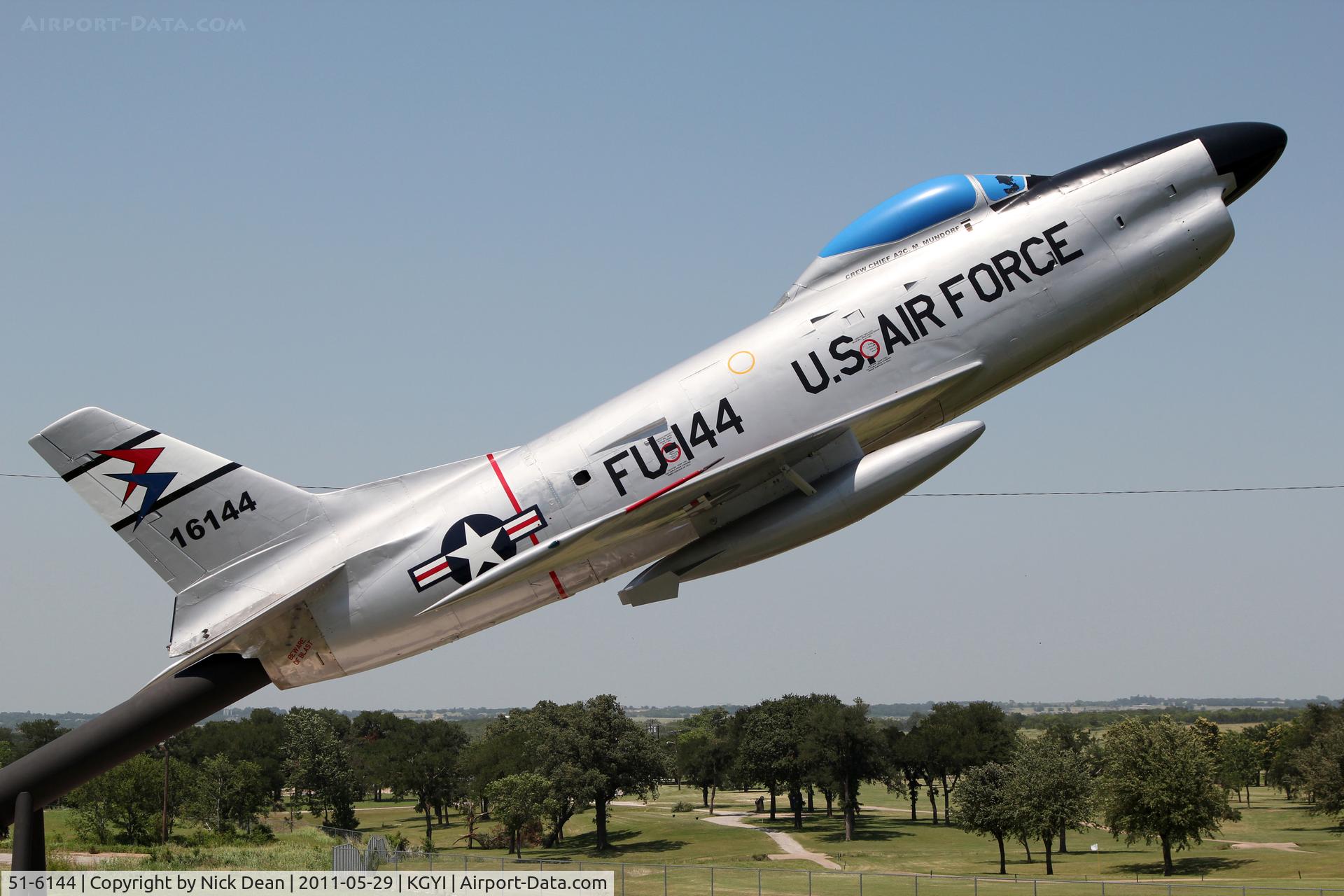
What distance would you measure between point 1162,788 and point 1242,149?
172 feet

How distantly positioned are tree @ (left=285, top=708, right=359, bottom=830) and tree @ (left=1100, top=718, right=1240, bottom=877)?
6183 cm

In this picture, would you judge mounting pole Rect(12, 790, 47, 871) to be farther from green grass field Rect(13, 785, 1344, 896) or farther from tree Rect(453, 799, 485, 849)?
tree Rect(453, 799, 485, 849)

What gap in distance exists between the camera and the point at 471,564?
17.4m

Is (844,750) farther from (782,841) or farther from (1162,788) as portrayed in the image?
(1162,788)

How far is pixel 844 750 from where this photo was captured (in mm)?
99375

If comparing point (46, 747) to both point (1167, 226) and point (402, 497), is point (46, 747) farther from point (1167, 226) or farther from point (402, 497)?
point (1167, 226)

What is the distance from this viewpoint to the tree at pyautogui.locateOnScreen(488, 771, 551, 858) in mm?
82875

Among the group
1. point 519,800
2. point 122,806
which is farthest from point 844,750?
point 122,806

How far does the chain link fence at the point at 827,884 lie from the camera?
50219 mm

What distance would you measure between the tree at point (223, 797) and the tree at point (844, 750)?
149ft

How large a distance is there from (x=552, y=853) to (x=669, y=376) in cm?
7322

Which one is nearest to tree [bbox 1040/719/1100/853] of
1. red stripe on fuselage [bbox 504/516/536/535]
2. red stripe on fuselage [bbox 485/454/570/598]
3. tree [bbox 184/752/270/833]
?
tree [bbox 184/752/270/833]

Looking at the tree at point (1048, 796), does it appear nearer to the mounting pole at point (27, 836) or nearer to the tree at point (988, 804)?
the tree at point (988, 804)

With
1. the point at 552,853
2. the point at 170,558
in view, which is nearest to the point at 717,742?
the point at 552,853
